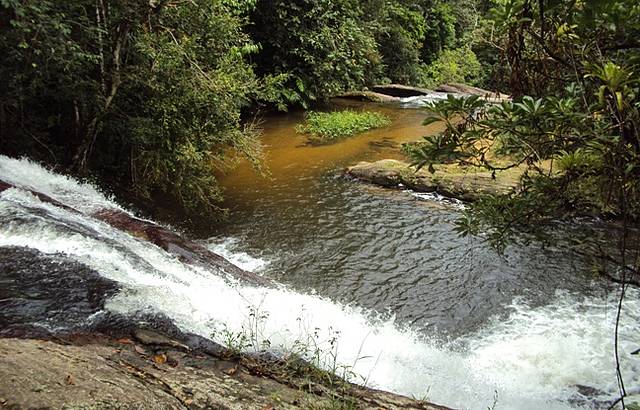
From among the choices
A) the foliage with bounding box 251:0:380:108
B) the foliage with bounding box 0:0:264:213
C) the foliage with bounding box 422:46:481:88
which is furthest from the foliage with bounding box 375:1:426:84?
the foliage with bounding box 0:0:264:213

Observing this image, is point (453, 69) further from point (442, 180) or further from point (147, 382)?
point (147, 382)

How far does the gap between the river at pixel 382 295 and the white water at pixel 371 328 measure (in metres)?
0.02

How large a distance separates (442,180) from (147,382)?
728cm

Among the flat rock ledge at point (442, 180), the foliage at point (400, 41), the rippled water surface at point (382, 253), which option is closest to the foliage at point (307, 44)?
the flat rock ledge at point (442, 180)

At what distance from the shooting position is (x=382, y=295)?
5809mm

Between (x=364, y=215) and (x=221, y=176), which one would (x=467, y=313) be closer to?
(x=364, y=215)

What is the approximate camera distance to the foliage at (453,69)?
26016 mm

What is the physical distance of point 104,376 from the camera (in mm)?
2570

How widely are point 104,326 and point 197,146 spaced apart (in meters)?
4.64

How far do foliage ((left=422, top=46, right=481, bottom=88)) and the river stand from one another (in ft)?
62.4

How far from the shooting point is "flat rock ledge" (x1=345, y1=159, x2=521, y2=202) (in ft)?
28.1

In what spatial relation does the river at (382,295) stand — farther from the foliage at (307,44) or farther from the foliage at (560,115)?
the foliage at (307,44)

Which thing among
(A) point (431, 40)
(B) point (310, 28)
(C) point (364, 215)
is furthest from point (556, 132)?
(A) point (431, 40)

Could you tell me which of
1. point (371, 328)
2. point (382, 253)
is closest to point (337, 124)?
point (382, 253)
